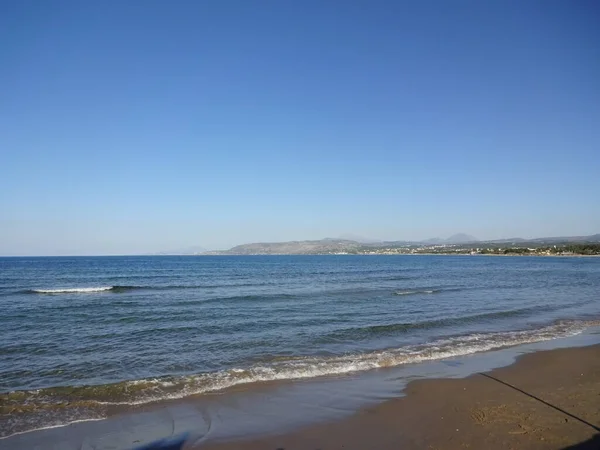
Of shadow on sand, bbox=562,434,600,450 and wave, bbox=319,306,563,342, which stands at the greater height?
shadow on sand, bbox=562,434,600,450

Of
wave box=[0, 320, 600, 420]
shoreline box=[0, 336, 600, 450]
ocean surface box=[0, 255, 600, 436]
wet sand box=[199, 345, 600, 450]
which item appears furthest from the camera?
ocean surface box=[0, 255, 600, 436]

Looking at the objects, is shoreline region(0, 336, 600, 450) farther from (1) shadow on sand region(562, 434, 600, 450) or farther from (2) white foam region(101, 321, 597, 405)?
(2) white foam region(101, 321, 597, 405)

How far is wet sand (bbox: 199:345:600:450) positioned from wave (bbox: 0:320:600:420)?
9.14 ft

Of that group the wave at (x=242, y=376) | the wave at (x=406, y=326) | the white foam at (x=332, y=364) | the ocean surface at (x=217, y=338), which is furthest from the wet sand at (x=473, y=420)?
the wave at (x=406, y=326)

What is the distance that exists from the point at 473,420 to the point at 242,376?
22.7 feet

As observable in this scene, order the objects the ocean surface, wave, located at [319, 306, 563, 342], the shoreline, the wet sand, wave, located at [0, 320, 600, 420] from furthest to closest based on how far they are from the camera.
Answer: wave, located at [319, 306, 563, 342] → the ocean surface → wave, located at [0, 320, 600, 420] → the shoreline → the wet sand

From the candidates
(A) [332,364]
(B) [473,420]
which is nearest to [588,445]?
(B) [473,420]

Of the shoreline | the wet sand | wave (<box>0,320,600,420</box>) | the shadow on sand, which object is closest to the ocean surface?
wave (<box>0,320,600,420</box>)

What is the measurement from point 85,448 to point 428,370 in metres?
10.2

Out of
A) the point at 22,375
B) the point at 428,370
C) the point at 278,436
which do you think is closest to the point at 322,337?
the point at 428,370

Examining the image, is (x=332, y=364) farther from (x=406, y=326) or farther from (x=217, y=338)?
(x=406, y=326)

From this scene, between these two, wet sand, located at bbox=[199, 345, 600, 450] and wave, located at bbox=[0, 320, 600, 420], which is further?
wave, located at bbox=[0, 320, 600, 420]

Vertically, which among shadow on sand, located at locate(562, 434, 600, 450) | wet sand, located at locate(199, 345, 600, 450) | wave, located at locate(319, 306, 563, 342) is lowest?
wave, located at locate(319, 306, 563, 342)

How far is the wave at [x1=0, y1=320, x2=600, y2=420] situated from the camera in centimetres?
1041
